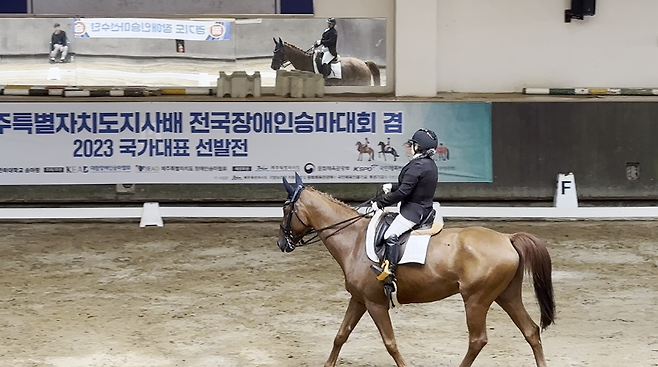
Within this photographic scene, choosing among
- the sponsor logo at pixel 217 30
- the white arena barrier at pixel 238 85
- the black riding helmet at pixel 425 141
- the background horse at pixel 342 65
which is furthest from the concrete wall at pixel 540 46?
the black riding helmet at pixel 425 141

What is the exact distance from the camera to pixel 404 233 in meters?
7.59

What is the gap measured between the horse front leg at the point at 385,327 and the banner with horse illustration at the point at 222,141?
7.04 meters

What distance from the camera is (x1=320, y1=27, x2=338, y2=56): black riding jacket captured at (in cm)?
1578

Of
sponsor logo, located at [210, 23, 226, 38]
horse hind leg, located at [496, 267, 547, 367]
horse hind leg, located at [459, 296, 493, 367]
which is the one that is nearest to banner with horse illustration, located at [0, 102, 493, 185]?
sponsor logo, located at [210, 23, 226, 38]

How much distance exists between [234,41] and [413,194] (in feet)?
28.4

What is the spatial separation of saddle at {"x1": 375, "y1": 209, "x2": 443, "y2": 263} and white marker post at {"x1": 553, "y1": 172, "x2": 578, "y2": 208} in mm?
7252

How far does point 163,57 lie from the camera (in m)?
15.7

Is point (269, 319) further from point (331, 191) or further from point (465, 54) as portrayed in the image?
point (465, 54)

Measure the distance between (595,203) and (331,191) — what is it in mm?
4004

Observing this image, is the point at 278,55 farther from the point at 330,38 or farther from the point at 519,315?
the point at 519,315

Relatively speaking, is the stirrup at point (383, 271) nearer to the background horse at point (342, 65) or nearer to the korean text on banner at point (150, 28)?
the background horse at point (342, 65)

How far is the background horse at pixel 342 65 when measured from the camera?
51.9ft

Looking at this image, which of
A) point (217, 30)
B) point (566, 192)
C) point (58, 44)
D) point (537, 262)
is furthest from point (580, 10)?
point (537, 262)

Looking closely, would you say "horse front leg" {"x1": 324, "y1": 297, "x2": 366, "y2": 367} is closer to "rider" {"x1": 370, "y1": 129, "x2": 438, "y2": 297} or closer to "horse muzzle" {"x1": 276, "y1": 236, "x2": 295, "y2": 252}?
"rider" {"x1": 370, "y1": 129, "x2": 438, "y2": 297}
